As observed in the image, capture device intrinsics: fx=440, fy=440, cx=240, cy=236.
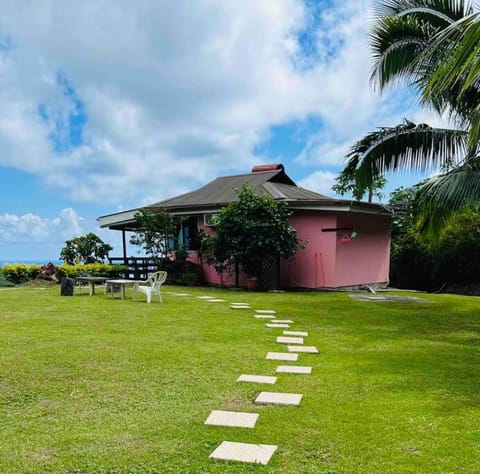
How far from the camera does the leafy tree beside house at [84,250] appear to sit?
18172 millimetres

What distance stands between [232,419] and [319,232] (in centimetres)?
1094

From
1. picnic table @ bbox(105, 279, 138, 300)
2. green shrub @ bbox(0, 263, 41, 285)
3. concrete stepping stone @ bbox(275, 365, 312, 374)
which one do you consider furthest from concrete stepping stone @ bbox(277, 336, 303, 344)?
green shrub @ bbox(0, 263, 41, 285)

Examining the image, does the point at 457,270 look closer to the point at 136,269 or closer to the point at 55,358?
the point at 136,269

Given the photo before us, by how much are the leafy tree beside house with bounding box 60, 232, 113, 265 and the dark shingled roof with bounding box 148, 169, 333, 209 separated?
3.38 m

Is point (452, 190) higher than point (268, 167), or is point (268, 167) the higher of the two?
point (268, 167)

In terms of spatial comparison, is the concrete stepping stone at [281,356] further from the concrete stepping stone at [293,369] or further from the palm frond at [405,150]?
the palm frond at [405,150]

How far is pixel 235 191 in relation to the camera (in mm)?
14602

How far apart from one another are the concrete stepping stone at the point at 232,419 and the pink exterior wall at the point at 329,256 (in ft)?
34.9

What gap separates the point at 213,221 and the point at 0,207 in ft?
32.4

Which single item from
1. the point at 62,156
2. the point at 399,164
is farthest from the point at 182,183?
the point at 399,164

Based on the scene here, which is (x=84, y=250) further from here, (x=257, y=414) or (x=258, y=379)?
(x=257, y=414)

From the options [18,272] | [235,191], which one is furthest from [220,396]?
[18,272]

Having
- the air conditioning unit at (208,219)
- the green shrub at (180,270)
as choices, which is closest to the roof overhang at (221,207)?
the air conditioning unit at (208,219)

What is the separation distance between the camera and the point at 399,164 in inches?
348
